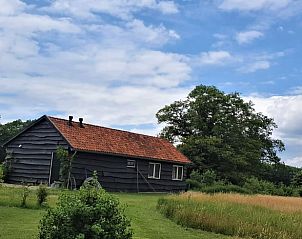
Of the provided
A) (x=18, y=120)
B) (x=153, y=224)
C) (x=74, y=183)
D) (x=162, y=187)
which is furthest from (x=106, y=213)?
(x=18, y=120)

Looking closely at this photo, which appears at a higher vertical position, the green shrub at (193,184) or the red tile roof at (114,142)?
the red tile roof at (114,142)

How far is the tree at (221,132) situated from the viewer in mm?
45375

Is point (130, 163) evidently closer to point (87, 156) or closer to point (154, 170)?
point (154, 170)

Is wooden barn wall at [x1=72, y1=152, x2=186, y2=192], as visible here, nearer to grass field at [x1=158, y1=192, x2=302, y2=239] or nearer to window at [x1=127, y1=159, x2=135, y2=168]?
window at [x1=127, y1=159, x2=135, y2=168]

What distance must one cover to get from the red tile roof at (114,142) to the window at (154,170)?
28.8 inches

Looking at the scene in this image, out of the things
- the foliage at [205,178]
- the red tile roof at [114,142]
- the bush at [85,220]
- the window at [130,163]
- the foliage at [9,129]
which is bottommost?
the bush at [85,220]

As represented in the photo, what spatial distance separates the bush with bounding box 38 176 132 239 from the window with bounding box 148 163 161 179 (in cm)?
2506

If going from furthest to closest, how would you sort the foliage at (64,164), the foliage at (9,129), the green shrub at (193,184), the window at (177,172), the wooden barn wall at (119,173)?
the foliage at (9,129) → the green shrub at (193,184) → the window at (177,172) → the wooden barn wall at (119,173) → the foliage at (64,164)

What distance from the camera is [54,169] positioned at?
27.5m

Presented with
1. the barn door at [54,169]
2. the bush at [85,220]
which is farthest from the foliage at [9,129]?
the bush at [85,220]

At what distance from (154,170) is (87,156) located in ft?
23.0

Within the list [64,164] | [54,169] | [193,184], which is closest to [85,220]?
[64,164]

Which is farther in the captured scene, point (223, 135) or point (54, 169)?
point (223, 135)

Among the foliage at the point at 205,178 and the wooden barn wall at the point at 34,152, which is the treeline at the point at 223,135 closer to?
the foliage at the point at 205,178
